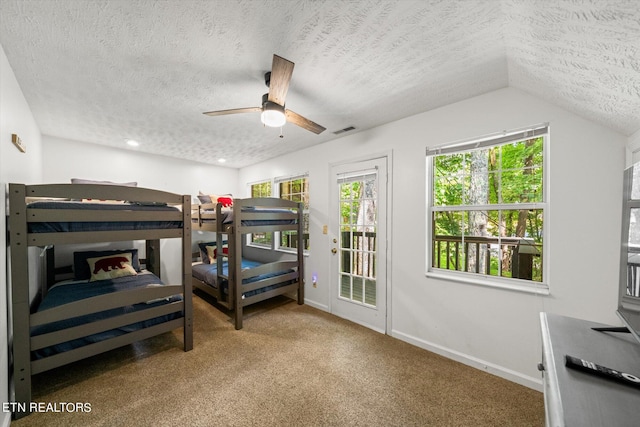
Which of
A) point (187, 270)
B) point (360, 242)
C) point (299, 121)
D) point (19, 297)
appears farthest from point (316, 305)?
point (19, 297)

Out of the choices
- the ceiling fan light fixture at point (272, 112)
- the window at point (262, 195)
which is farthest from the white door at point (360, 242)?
the window at point (262, 195)

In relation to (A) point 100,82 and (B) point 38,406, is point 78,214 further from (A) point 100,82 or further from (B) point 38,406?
(B) point 38,406

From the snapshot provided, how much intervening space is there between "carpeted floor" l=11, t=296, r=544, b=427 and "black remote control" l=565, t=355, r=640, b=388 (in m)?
1.02

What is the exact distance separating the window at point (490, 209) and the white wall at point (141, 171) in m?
4.05

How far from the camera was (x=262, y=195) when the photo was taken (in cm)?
467

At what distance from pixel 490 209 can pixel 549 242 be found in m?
0.47

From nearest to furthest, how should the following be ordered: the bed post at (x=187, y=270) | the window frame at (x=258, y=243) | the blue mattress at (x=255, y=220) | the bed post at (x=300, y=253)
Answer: the bed post at (x=187, y=270) → the blue mattress at (x=255, y=220) → the bed post at (x=300, y=253) → the window frame at (x=258, y=243)

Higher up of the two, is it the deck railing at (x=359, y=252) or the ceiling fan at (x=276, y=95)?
the ceiling fan at (x=276, y=95)

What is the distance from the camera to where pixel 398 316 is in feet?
8.48

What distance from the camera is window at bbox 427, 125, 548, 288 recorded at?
1934mm

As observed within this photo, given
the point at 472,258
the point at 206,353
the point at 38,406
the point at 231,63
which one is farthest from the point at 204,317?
the point at 472,258

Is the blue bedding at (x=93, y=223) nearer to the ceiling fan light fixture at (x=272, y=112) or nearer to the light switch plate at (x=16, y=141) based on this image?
the light switch plate at (x=16, y=141)

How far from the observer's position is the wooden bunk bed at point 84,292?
154 cm

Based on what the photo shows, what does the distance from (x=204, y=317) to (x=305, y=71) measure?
3188mm
